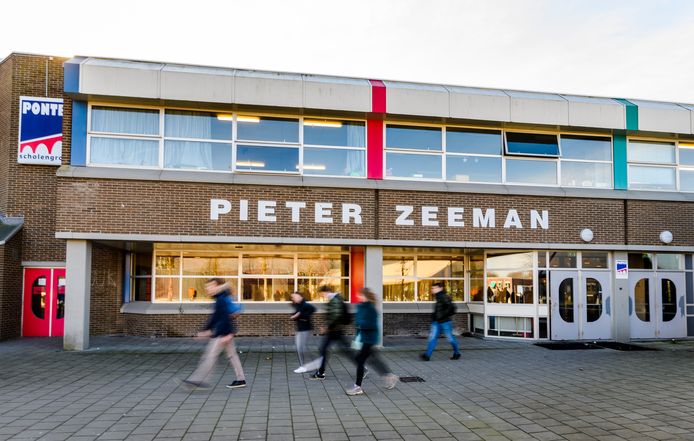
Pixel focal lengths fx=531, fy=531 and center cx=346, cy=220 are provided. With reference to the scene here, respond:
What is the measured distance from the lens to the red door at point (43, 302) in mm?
15070

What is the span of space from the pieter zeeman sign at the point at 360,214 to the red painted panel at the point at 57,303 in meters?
5.95

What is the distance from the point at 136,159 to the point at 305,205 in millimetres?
4222

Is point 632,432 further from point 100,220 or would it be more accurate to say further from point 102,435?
point 100,220

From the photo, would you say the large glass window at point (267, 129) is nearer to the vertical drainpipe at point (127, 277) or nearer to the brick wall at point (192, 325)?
the brick wall at point (192, 325)

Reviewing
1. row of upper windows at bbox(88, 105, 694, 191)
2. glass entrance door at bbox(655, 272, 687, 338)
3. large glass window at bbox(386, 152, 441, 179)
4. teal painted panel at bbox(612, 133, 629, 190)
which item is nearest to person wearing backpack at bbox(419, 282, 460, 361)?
large glass window at bbox(386, 152, 441, 179)

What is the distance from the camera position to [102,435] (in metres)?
6.17

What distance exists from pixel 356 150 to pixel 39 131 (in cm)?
915

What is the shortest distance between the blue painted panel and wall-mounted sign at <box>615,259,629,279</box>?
1403 centimetres

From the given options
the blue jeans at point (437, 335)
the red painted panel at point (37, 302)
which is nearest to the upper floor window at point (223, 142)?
the blue jeans at point (437, 335)

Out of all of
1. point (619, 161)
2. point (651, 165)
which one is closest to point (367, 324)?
point (619, 161)

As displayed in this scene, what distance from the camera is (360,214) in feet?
43.9

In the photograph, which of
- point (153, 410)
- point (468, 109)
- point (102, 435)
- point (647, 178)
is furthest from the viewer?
point (647, 178)

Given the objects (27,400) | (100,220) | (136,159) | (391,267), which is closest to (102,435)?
(27,400)

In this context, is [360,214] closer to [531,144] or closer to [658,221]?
[531,144]
